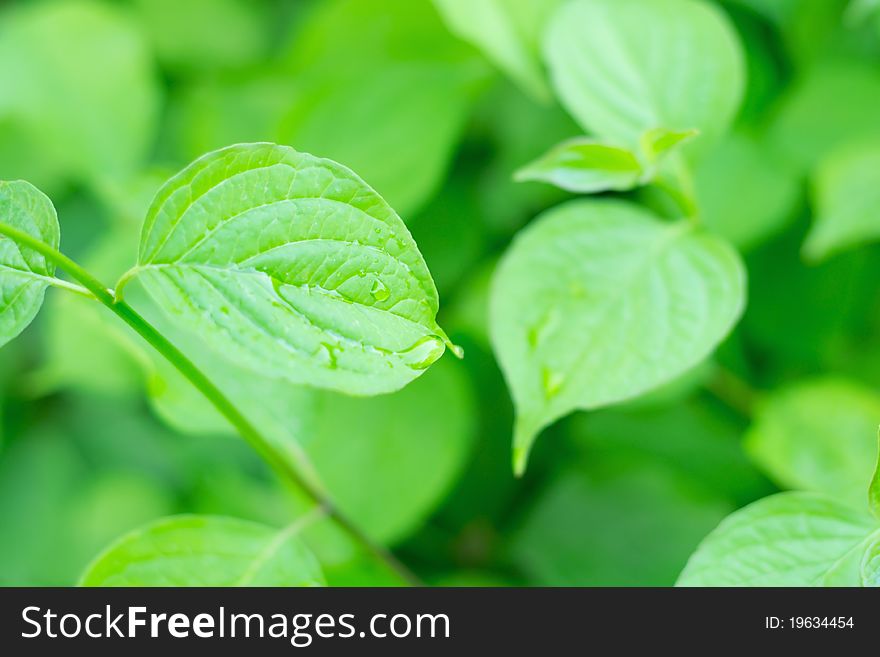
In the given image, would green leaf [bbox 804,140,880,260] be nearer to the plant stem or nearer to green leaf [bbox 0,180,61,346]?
the plant stem

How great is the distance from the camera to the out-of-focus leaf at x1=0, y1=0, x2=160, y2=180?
919 millimetres

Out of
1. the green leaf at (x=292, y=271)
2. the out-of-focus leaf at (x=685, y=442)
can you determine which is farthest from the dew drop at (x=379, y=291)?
the out-of-focus leaf at (x=685, y=442)

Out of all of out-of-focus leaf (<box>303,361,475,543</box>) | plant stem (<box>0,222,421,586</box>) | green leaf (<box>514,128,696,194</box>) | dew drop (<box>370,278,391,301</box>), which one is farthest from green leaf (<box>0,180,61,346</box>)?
out-of-focus leaf (<box>303,361,475,543</box>)

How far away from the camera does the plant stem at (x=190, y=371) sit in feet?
1.15

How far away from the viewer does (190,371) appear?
1.34ft

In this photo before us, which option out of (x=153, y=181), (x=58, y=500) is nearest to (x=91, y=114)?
(x=153, y=181)

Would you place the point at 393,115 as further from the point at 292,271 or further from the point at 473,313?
the point at 292,271

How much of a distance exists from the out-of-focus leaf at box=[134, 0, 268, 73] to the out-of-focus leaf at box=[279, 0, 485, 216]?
30cm

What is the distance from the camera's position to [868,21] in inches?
30.9

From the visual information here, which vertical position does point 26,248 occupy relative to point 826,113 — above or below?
below

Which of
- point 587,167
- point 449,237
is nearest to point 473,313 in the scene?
point 449,237

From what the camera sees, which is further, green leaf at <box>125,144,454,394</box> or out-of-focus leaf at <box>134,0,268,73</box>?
out-of-focus leaf at <box>134,0,268,73</box>

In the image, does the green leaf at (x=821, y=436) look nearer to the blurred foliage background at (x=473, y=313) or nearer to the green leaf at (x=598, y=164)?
the blurred foliage background at (x=473, y=313)

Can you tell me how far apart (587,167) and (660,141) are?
1.7 inches
